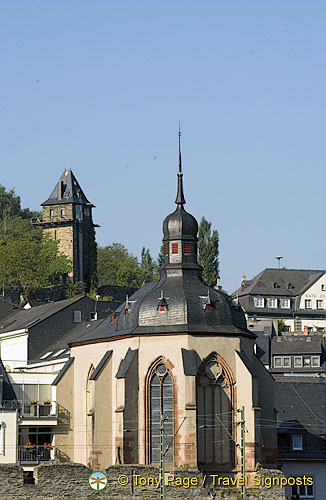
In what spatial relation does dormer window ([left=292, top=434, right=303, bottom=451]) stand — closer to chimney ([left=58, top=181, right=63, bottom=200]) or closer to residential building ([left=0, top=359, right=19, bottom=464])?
residential building ([left=0, top=359, right=19, bottom=464])

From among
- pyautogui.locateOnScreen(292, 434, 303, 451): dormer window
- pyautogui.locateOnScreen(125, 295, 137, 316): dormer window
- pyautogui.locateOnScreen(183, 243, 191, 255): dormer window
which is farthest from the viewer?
pyautogui.locateOnScreen(183, 243, 191, 255): dormer window

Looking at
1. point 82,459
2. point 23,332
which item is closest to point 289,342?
point 23,332

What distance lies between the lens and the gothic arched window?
80.8 metres

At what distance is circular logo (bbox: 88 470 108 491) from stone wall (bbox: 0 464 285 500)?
0.23 metres

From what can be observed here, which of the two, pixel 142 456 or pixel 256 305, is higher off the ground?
pixel 256 305

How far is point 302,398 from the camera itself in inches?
3654

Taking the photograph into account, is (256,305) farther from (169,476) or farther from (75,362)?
(169,476)

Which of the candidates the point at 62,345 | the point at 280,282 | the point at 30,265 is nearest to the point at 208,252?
the point at 280,282

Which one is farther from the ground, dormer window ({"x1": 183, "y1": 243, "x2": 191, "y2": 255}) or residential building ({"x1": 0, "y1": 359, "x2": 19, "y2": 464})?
dormer window ({"x1": 183, "y1": 243, "x2": 191, "y2": 255})

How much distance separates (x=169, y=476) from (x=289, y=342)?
251 feet

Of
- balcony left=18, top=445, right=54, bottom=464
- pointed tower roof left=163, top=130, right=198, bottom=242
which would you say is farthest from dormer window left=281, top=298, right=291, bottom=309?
balcony left=18, top=445, right=54, bottom=464

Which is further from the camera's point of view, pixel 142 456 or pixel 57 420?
pixel 57 420

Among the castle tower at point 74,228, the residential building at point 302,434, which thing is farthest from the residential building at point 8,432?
the castle tower at point 74,228

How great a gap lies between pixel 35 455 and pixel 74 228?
8343 cm
